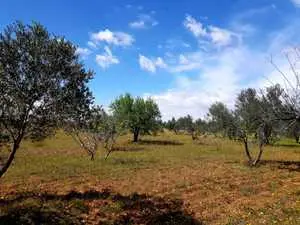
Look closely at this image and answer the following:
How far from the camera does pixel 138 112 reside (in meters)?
76.2

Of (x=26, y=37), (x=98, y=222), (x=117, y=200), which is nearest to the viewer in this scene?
(x=98, y=222)

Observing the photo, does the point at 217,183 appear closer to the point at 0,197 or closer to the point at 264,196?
the point at 264,196

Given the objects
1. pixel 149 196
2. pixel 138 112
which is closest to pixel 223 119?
pixel 149 196

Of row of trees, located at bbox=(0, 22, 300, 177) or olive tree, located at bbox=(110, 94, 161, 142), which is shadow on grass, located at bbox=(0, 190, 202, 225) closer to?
row of trees, located at bbox=(0, 22, 300, 177)

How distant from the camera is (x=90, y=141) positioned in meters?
40.8

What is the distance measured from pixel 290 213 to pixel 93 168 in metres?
19.9

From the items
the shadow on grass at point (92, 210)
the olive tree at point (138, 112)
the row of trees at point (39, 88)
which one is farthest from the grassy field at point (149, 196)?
the olive tree at point (138, 112)

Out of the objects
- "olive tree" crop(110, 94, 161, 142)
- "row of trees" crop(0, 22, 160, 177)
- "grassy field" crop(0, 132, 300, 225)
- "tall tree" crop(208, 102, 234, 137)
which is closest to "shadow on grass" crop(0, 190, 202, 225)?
"grassy field" crop(0, 132, 300, 225)

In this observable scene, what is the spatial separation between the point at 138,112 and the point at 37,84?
2369 inches

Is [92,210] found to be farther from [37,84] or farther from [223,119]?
[223,119]

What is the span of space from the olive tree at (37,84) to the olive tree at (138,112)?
5668cm

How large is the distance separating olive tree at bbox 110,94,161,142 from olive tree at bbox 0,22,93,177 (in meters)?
56.7

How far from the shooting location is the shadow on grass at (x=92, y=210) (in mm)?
14797

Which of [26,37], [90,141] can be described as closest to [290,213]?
[26,37]
